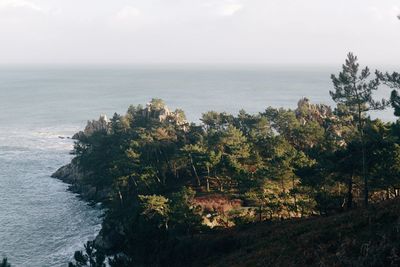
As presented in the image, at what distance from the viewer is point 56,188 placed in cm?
9300

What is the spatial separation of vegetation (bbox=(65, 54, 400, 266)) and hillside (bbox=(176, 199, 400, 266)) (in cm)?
26

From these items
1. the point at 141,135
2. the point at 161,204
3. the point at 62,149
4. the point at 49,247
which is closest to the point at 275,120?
the point at 141,135

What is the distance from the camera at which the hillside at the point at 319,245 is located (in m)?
22.5

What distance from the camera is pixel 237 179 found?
61.3m

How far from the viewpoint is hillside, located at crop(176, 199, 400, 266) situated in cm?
2248

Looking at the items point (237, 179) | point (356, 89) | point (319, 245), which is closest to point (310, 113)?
point (237, 179)

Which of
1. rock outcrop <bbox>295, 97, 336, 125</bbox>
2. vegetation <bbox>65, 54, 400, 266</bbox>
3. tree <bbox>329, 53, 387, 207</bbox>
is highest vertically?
tree <bbox>329, 53, 387, 207</bbox>

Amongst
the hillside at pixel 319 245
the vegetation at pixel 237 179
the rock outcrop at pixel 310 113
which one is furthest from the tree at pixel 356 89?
the rock outcrop at pixel 310 113

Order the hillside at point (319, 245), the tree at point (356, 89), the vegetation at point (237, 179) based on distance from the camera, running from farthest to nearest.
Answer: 1. the tree at point (356, 89)
2. the vegetation at point (237, 179)
3. the hillside at point (319, 245)

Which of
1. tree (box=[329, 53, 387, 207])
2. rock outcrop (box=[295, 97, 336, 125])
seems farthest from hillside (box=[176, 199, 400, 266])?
rock outcrop (box=[295, 97, 336, 125])

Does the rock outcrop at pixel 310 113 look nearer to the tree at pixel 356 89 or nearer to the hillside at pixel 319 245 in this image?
the tree at pixel 356 89

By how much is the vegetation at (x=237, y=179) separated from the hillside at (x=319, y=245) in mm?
255

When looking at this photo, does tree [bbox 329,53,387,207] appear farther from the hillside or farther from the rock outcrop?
the rock outcrop

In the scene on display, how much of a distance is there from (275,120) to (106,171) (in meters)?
42.1
